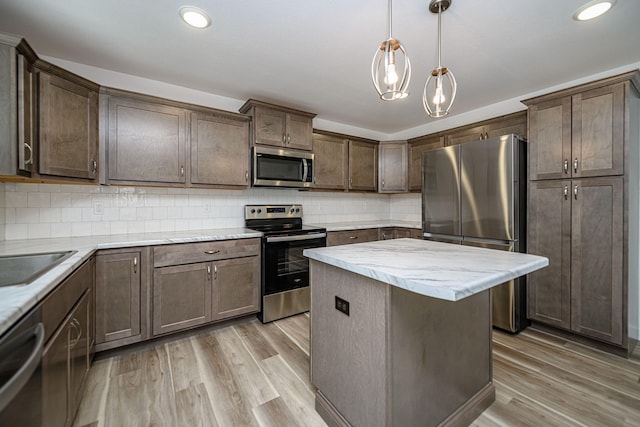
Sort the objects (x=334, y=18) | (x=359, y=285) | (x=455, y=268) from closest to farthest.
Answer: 1. (x=455, y=268)
2. (x=359, y=285)
3. (x=334, y=18)

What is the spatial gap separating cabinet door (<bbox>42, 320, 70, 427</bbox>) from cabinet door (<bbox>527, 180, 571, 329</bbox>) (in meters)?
3.46

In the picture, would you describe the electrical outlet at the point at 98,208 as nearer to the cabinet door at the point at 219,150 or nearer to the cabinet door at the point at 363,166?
the cabinet door at the point at 219,150

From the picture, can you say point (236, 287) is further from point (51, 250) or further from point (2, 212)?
point (2, 212)

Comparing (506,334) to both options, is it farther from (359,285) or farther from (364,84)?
(364,84)

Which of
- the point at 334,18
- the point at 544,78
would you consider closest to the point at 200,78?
the point at 334,18

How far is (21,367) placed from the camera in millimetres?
802

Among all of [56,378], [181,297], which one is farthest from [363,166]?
[56,378]

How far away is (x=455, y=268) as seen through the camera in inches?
45.1

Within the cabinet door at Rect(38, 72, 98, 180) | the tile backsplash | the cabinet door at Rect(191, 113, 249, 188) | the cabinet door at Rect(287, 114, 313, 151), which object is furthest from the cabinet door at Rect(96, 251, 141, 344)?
the cabinet door at Rect(287, 114, 313, 151)

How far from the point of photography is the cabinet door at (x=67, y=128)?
6.06 ft

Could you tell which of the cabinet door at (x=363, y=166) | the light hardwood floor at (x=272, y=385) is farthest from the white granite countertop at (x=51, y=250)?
the cabinet door at (x=363, y=166)

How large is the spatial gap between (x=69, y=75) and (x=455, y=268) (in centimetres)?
285

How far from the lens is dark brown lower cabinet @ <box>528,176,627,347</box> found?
2135 mm

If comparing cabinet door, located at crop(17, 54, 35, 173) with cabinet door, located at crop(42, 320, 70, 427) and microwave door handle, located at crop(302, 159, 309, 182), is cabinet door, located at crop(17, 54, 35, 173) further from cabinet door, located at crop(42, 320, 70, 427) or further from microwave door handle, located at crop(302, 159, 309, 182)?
microwave door handle, located at crop(302, 159, 309, 182)
